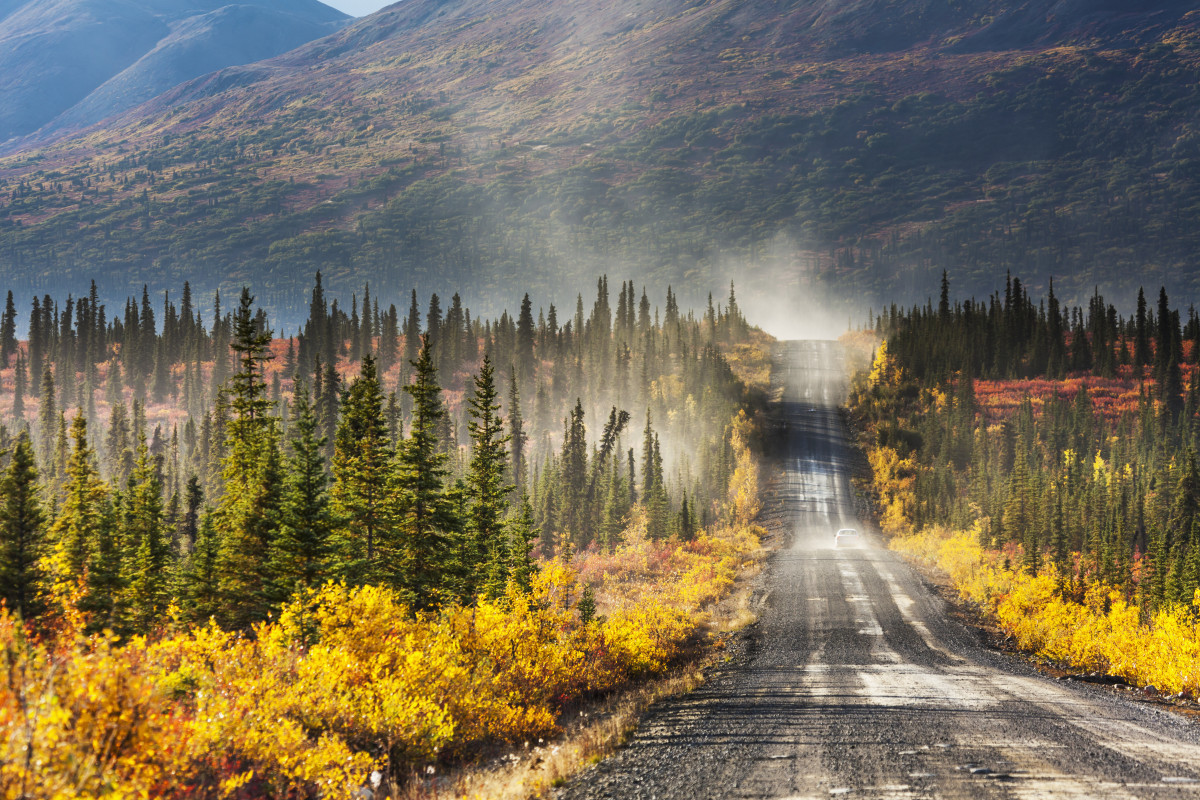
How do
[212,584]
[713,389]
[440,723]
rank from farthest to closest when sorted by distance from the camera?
[713,389]
[212,584]
[440,723]

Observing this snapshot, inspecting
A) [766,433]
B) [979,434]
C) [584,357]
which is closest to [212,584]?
[766,433]

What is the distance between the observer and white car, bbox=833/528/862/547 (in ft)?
190

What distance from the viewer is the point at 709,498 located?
79688 mm

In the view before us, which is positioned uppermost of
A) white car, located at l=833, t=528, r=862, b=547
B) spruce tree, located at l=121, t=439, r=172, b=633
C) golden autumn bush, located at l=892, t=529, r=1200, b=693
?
spruce tree, located at l=121, t=439, r=172, b=633

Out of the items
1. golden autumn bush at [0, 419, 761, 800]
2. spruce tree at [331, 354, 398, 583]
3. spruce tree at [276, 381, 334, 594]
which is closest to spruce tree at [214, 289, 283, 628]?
spruce tree at [276, 381, 334, 594]

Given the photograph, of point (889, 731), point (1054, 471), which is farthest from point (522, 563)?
point (1054, 471)

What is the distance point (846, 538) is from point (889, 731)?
46.1m

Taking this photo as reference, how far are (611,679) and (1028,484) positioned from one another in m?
60.1

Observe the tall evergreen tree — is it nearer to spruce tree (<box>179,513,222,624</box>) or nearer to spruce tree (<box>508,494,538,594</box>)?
spruce tree (<box>179,513,222,624</box>)

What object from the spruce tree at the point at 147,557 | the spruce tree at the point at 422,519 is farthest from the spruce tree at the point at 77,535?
the spruce tree at the point at 422,519

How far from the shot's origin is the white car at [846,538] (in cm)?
5803

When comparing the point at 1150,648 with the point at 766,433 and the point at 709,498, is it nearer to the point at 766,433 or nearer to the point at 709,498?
the point at 709,498

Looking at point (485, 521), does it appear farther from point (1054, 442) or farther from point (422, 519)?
point (1054, 442)

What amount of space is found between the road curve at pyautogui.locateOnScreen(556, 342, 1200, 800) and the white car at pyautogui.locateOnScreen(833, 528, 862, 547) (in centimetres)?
2520
